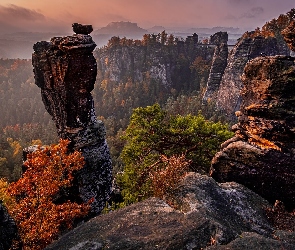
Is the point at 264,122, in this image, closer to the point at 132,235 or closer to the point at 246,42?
the point at 132,235

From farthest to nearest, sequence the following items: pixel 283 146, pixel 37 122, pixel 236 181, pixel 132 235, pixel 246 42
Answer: pixel 37 122 < pixel 246 42 < pixel 236 181 < pixel 283 146 < pixel 132 235

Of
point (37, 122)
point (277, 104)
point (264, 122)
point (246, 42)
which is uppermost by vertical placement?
point (246, 42)

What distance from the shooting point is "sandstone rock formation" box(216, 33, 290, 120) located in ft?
295

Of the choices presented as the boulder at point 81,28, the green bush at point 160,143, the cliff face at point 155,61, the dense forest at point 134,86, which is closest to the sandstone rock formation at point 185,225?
the green bush at point 160,143

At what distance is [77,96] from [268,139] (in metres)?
13.6

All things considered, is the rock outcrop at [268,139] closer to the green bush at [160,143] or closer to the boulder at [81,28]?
the green bush at [160,143]

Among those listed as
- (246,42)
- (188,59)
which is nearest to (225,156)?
(246,42)

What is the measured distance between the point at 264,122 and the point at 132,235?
1029cm

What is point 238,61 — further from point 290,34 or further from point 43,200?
point 43,200

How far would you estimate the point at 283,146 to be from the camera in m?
15.1

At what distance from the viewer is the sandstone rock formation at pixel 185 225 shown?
9.45 m

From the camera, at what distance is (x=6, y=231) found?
36.1ft

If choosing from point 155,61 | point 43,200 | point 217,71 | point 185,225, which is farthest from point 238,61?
point 185,225

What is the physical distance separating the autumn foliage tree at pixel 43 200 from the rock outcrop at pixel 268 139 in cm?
1030
